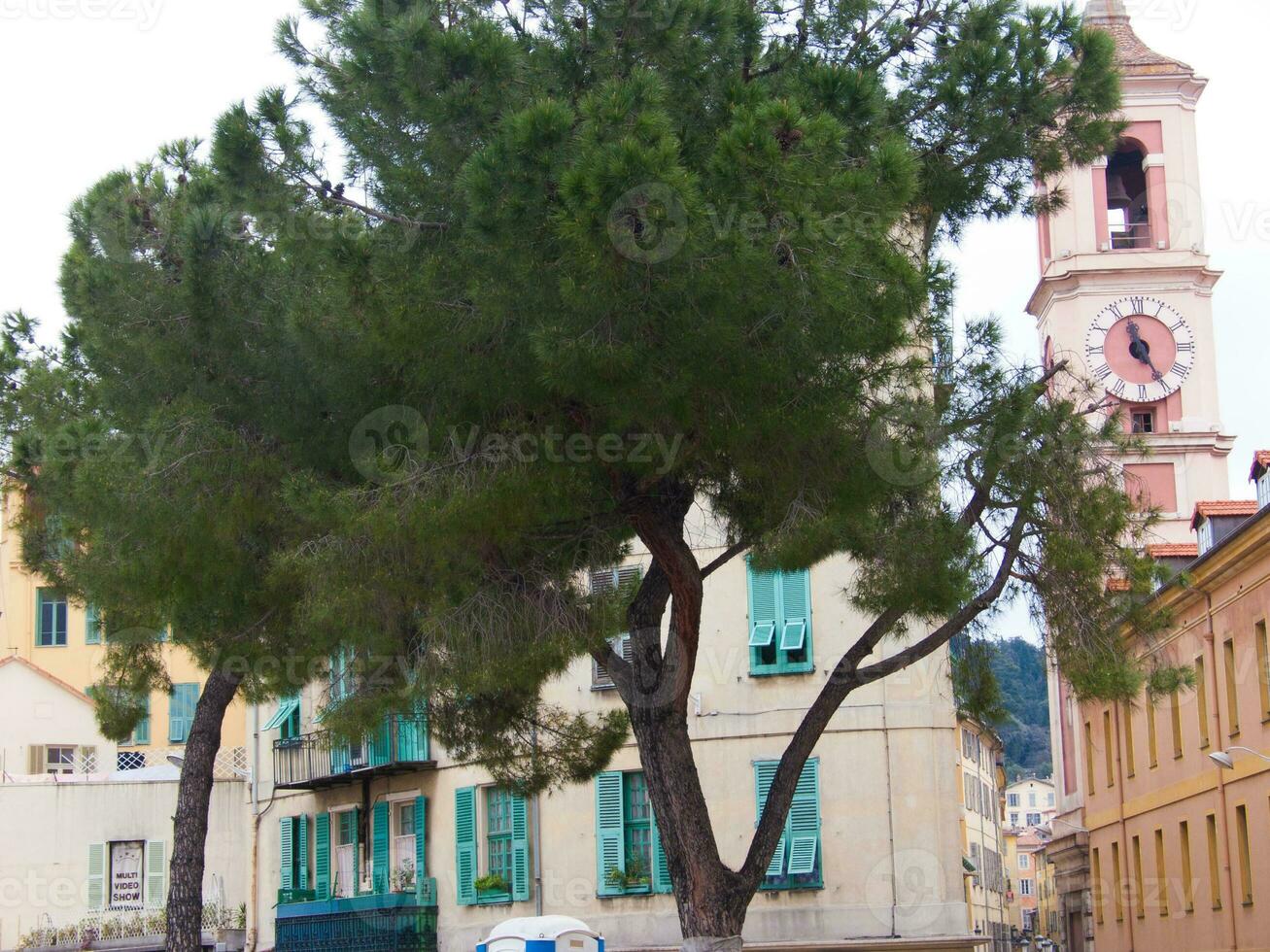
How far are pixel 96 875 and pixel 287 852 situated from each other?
5987 millimetres

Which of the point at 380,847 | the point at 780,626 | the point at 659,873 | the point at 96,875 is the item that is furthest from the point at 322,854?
the point at 780,626

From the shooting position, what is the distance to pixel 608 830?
25.6 metres

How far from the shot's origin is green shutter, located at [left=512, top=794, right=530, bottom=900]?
26.3m

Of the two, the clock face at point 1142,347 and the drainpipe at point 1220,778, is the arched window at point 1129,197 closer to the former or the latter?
the clock face at point 1142,347

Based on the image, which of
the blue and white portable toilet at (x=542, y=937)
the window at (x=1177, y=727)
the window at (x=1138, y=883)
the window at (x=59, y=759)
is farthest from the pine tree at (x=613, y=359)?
the window at (x=59, y=759)

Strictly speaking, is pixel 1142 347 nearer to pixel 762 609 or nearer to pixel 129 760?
pixel 762 609

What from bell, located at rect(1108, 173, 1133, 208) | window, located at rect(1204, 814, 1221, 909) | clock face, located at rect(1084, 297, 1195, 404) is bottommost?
window, located at rect(1204, 814, 1221, 909)

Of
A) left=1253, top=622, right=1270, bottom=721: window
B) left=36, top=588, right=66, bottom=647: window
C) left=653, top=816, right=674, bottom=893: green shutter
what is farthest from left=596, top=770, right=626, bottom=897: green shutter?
left=36, top=588, right=66, bottom=647: window

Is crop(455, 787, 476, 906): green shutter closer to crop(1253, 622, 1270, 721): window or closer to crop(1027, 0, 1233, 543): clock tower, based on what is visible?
crop(1253, 622, 1270, 721): window

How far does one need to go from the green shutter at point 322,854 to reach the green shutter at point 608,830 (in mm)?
7297

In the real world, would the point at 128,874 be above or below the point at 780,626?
below

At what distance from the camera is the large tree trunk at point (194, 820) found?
20.2 metres

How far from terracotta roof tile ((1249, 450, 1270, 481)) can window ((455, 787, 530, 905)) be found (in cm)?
1264

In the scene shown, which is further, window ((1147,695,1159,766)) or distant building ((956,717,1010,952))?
distant building ((956,717,1010,952))
